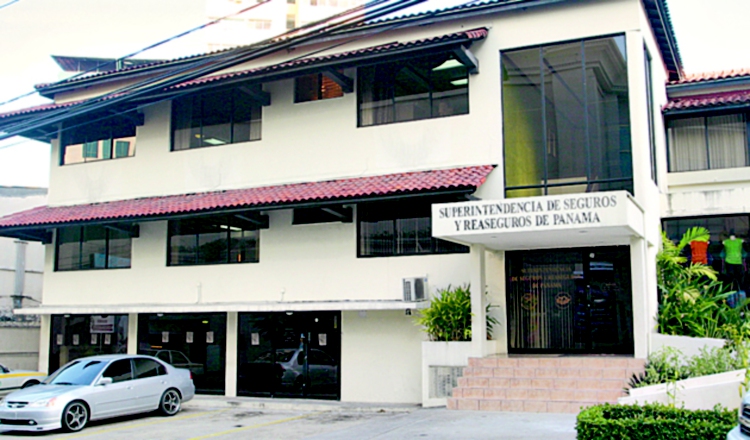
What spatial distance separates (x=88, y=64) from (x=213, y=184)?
21.1 m

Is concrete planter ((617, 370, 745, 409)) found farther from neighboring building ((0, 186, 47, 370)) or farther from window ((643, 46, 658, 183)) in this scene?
neighboring building ((0, 186, 47, 370))

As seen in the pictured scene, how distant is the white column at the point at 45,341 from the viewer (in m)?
22.1

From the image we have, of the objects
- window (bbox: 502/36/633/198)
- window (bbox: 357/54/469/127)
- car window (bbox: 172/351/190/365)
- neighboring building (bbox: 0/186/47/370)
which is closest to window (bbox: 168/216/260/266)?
car window (bbox: 172/351/190/365)

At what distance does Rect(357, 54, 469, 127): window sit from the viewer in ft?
58.8

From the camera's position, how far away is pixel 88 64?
3772cm

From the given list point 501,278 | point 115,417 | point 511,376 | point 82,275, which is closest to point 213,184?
point 82,275

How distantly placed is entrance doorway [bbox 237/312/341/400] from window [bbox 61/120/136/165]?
20.9ft

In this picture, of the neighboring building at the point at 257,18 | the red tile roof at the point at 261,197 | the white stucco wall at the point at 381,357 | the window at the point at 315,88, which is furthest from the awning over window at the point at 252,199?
the neighboring building at the point at 257,18

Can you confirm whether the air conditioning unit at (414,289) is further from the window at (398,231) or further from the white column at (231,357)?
the white column at (231,357)

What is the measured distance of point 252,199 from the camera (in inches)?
725

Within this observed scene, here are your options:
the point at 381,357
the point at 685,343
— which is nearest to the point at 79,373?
the point at 381,357

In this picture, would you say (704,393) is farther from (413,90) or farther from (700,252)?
(413,90)

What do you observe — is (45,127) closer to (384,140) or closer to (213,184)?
(213,184)

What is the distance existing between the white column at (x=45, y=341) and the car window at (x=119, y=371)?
7252 mm
